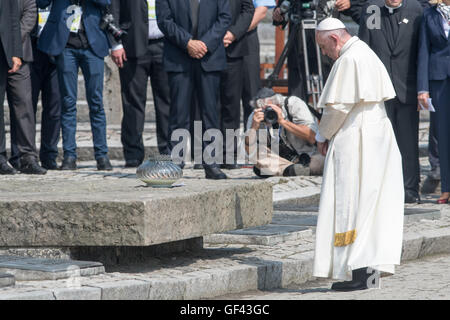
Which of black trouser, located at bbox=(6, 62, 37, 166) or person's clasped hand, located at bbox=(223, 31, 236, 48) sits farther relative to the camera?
person's clasped hand, located at bbox=(223, 31, 236, 48)

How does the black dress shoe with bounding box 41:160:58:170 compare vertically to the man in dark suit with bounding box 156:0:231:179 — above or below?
below

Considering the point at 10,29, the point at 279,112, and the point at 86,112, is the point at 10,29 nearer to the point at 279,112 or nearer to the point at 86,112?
the point at 279,112

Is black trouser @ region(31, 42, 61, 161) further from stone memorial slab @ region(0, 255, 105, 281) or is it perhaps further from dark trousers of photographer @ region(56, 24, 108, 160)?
stone memorial slab @ region(0, 255, 105, 281)

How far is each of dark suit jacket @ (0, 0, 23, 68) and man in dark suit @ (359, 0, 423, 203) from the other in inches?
127

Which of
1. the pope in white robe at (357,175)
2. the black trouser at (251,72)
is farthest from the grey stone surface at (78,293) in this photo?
the black trouser at (251,72)

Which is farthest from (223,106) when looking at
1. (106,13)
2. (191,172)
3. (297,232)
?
(297,232)

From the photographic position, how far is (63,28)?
1136cm

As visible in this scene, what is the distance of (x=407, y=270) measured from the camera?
7.93 m

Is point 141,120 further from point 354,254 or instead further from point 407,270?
point 354,254

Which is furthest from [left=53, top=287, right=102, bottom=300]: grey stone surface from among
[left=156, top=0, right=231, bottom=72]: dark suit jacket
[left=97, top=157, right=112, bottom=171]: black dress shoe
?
[left=97, top=157, right=112, bottom=171]: black dress shoe

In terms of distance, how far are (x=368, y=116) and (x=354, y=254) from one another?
836 mm

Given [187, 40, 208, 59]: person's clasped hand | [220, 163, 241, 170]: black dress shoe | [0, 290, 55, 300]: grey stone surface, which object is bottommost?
[220, 163, 241, 170]: black dress shoe

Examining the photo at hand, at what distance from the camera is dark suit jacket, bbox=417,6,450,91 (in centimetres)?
1048

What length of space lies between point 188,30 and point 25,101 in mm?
1805
